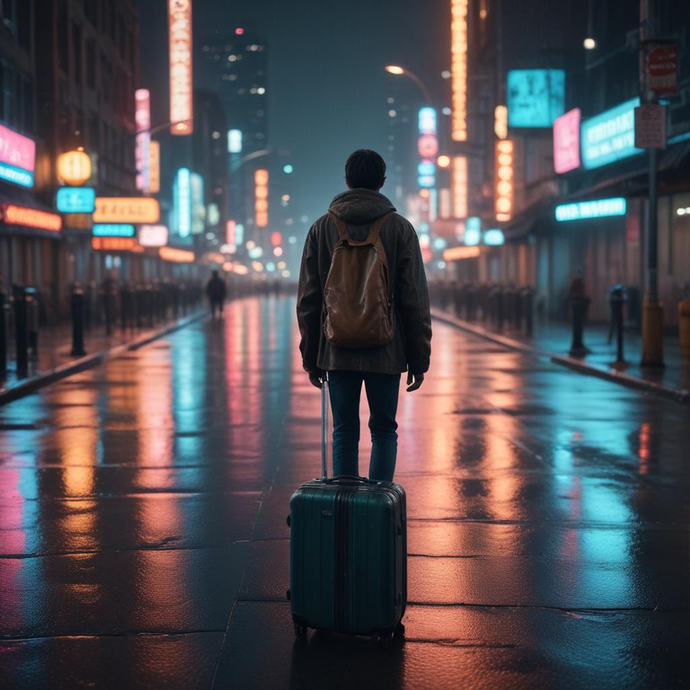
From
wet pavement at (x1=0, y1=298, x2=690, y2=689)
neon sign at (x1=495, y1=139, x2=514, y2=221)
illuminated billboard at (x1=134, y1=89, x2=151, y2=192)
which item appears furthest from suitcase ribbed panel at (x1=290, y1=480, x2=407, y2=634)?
illuminated billboard at (x1=134, y1=89, x2=151, y2=192)

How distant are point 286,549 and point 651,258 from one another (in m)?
13.0

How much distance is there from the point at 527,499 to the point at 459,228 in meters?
62.6

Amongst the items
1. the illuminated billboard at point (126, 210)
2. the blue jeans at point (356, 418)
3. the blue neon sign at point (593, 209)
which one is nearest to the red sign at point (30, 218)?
the illuminated billboard at point (126, 210)

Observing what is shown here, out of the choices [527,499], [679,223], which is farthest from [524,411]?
[679,223]

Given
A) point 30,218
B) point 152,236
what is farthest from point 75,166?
point 152,236

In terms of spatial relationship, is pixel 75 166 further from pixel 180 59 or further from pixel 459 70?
pixel 180 59

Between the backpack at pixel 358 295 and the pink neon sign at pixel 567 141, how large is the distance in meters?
30.8

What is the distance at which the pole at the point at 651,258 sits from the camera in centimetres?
1738

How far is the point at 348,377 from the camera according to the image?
529 centimetres

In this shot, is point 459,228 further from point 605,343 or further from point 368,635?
point 368,635

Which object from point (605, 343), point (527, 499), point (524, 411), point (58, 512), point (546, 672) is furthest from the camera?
point (605, 343)

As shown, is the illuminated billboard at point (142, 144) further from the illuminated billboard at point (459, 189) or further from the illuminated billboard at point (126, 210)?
the illuminated billboard at point (459, 189)

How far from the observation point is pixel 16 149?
98.4ft

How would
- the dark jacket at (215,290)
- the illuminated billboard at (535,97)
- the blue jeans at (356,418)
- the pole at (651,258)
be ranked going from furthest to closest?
the dark jacket at (215,290) → the illuminated billboard at (535,97) → the pole at (651,258) → the blue jeans at (356,418)
